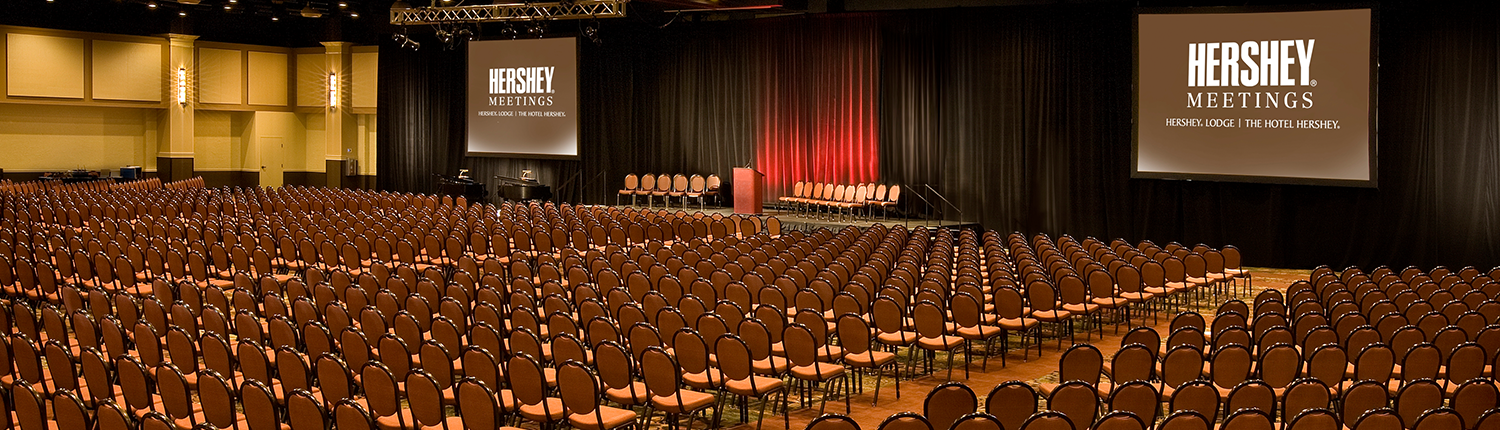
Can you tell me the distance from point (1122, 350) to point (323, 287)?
527cm

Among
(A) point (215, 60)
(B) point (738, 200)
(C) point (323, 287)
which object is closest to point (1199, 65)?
(B) point (738, 200)

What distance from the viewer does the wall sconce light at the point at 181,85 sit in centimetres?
2653

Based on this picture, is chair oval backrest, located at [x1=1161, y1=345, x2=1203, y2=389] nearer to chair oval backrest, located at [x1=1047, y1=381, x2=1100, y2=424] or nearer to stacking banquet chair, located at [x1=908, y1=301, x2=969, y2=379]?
chair oval backrest, located at [x1=1047, y1=381, x2=1100, y2=424]

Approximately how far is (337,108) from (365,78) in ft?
3.15

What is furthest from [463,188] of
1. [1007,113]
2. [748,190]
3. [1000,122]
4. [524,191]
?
[1007,113]

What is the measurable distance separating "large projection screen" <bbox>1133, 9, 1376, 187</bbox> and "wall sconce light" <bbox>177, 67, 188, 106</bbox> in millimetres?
19642

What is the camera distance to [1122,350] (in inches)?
268

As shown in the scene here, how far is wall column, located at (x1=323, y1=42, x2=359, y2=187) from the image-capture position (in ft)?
91.4

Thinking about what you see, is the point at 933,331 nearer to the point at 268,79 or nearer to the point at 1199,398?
the point at 1199,398

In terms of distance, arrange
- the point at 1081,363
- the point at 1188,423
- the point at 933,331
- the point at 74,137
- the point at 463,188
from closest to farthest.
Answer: the point at 1188,423, the point at 1081,363, the point at 933,331, the point at 463,188, the point at 74,137

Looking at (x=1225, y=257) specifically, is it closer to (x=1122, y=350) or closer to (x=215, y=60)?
(x=1122, y=350)

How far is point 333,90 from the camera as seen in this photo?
27922mm

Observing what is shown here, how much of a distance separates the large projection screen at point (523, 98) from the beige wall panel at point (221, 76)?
247 inches

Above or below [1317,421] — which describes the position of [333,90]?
above
